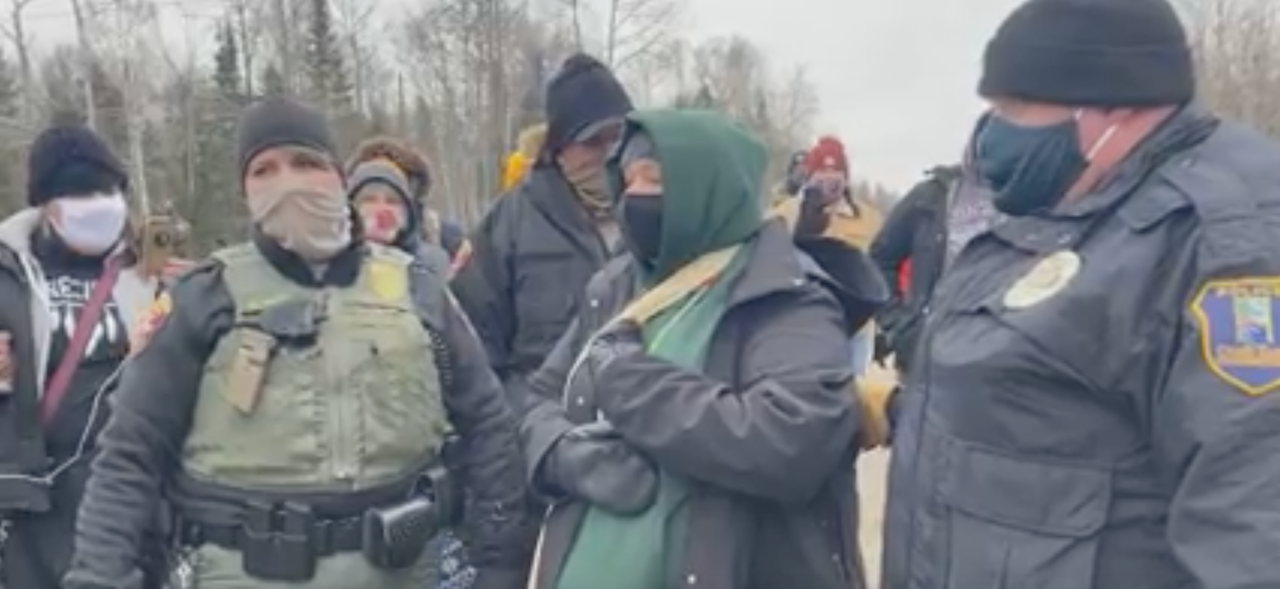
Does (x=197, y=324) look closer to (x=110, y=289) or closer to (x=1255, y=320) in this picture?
(x=110, y=289)

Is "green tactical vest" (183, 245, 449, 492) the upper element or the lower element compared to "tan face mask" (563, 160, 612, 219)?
lower

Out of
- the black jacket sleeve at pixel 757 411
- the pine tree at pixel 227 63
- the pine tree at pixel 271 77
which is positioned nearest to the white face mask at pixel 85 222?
the black jacket sleeve at pixel 757 411

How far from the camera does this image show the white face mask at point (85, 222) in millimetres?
4855

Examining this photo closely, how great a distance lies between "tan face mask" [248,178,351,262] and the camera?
3.53 metres

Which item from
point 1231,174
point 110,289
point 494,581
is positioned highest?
point 1231,174

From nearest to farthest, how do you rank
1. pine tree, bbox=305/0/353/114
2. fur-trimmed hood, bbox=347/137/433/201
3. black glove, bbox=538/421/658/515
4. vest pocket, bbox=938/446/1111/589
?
vest pocket, bbox=938/446/1111/589
black glove, bbox=538/421/658/515
fur-trimmed hood, bbox=347/137/433/201
pine tree, bbox=305/0/353/114

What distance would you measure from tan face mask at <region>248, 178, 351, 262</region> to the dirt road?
8.83 ft

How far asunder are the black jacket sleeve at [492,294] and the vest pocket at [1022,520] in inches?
93.5

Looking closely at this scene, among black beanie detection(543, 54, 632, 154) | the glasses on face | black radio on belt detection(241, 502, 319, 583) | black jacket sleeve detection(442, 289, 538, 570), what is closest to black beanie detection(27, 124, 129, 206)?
black beanie detection(543, 54, 632, 154)

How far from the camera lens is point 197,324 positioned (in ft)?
11.3

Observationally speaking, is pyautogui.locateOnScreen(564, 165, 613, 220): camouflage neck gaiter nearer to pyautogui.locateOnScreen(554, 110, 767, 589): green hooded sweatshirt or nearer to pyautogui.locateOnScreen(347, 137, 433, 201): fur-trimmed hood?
→ pyautogui.locateOnScreen(554, 110, 767, 589): green hooded sweatshirt

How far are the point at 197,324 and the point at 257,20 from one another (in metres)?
40.7

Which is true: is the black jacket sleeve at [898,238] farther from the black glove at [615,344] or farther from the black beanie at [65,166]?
the black glove at [615,344]

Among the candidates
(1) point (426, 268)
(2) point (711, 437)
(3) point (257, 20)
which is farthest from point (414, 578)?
(3) point (257, 20)
